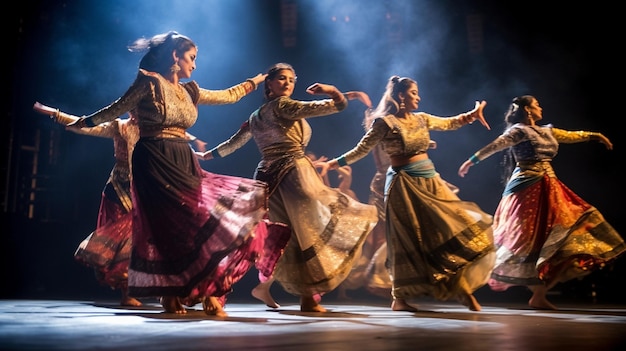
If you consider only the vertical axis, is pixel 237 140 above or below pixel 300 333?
above

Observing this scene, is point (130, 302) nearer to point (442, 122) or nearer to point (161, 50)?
point (161, 50)

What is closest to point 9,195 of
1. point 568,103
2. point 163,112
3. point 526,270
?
point 163,112

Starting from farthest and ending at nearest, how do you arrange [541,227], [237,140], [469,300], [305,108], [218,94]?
1. [541,227]
2. [237,140]
3. [469,300]
4. [218,94]
5. [305,108]

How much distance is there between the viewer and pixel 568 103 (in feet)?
23.9

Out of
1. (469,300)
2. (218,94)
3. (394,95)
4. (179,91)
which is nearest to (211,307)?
(179,91)

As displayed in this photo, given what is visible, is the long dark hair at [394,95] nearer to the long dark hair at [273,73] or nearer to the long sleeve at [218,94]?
the long dark hair at [273,73]

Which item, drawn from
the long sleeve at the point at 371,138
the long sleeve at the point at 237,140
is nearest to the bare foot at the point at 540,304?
the long sleeve at the point at 371,138

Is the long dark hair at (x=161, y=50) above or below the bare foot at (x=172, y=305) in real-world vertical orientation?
above

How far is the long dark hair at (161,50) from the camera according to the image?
3.73 meters

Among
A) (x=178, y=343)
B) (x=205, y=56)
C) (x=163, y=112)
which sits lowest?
(x=178, y=343)

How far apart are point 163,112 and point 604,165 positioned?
5409 millimetres

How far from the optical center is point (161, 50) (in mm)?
3740

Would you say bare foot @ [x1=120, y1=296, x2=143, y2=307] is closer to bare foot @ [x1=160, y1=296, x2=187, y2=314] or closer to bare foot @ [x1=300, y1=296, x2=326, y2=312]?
bare foot @ [x1=160, y1=296, x2=187, y2=314]

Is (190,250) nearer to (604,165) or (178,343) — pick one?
(178,343)
